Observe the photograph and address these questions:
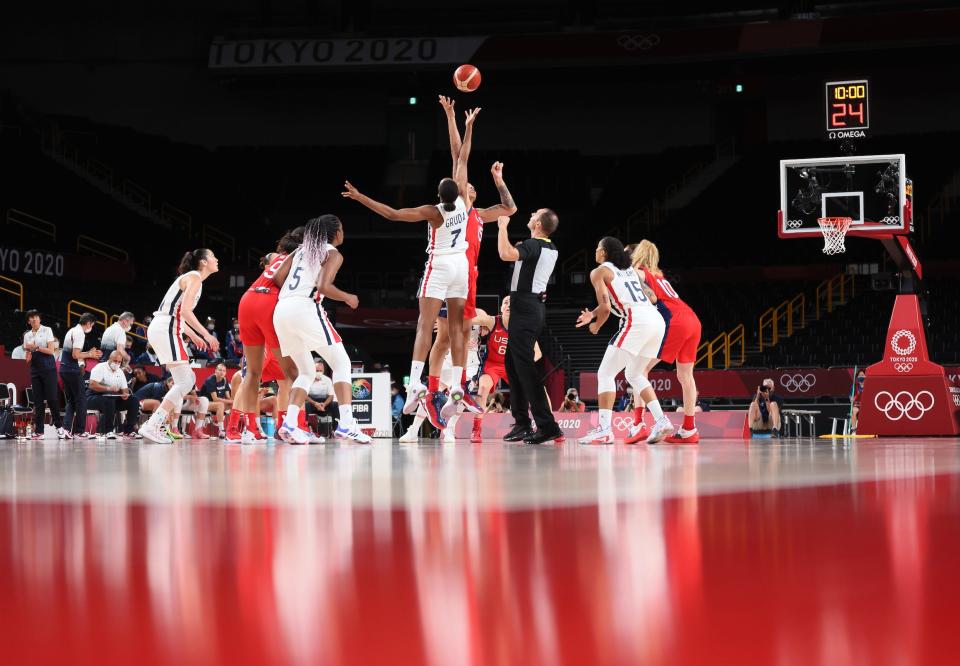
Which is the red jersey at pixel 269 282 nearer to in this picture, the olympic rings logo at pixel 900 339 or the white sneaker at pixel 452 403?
the white sneaker at pixel 452 403

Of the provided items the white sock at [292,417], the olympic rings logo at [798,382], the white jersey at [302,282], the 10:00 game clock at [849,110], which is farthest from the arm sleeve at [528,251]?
the olympic rings logo at [798,382]

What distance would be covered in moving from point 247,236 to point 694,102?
1509 cm

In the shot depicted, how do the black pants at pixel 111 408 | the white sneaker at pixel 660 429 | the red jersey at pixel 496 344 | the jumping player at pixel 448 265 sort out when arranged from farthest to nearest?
the black pants at pixel 111 408
the red jersey at pixel 496 344
the white sneaker at pixel 660 429
the jumping player at pixel 448 265

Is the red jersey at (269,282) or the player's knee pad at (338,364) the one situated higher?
the red jersey at (269,282)

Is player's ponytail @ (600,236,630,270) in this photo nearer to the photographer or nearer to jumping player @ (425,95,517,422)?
jumping player @ (425,95,517,422)

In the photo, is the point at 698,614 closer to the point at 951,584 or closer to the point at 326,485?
the point at 951,584

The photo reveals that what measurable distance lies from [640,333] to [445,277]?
74.0 inches

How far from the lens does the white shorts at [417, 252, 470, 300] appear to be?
30.8ft

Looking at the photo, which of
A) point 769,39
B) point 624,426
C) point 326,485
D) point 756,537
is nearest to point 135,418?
point 624,426

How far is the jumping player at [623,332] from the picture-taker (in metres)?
9.88

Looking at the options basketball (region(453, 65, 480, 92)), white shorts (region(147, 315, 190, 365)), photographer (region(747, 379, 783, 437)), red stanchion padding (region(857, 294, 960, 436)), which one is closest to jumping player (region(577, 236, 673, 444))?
basketball (region(453, 65, 480, 92))

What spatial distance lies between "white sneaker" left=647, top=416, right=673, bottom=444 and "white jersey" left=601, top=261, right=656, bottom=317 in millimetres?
1057

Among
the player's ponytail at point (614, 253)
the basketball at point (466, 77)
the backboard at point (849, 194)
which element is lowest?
the player's ponytail at point (614, 253)

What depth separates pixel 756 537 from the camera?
2617mm
